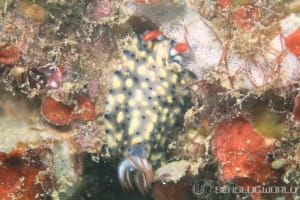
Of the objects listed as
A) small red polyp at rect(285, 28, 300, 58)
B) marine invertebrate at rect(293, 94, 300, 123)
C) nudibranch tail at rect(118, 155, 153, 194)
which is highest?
small red polyp at rect(285, 28, 300, 58)

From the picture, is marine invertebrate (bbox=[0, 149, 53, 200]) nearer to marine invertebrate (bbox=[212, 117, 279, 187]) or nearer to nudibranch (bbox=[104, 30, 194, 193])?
nudibranch (bbox=[104, 30, 194, 193])

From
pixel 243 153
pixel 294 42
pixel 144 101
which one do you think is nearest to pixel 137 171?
pixel 144 101

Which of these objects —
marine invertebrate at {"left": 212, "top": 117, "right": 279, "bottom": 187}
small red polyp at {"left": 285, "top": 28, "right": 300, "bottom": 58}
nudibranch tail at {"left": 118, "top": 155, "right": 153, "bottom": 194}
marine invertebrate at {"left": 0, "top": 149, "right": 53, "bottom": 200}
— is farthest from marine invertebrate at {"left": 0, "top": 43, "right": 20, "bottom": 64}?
small red polyp at {"left": 285, "top": 28, "right": 300, "bottom": 58}

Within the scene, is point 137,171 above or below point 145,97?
below

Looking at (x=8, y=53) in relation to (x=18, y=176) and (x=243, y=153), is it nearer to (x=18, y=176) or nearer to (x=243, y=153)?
(x=18, y=176)

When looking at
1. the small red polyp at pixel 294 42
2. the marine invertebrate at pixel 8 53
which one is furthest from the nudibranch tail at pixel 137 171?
the small red polyp at pixel 294 42

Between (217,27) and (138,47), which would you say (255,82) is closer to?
(217,27)

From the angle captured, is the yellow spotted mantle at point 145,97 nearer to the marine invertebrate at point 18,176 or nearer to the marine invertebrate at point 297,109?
the marine invertebrate at point 18,176

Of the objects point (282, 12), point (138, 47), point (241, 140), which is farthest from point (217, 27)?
point (241, 140)
